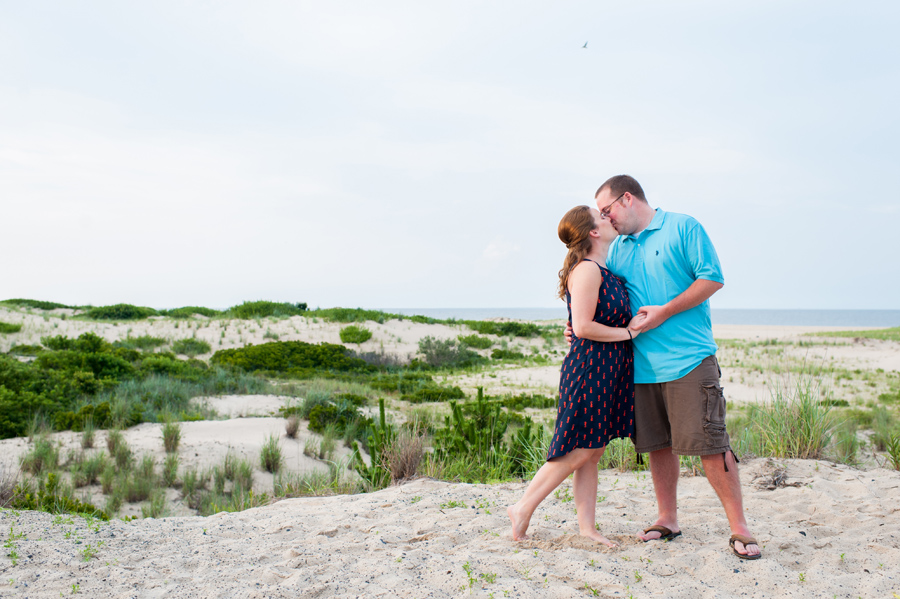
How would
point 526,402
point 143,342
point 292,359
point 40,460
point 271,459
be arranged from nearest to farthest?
point 40,460 → point 271,459 → point 526,402 → point 292,359 → point 143,342

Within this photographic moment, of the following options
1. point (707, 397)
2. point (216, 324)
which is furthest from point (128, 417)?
point (216, 324)

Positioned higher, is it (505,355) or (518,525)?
(518,525)

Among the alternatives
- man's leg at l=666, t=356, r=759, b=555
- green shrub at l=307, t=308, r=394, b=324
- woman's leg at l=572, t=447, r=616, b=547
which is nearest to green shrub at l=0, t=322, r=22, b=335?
green shrub at l=307, t=308, r=394, b=324

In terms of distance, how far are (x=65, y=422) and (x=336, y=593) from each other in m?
6.90

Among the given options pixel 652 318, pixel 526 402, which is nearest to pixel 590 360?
pixel 652 318

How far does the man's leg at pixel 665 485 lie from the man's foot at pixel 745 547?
39 cm

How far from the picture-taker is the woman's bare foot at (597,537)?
3578mm

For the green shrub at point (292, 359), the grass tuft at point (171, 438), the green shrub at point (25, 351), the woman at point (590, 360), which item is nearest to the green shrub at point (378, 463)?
the woman at point (590, 360)

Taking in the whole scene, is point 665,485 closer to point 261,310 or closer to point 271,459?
point 271,459

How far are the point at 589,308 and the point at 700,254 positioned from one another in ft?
2.28

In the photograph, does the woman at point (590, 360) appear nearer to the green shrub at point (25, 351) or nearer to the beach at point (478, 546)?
the beach at point (478, 546)

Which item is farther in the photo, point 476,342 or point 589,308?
point 476,342

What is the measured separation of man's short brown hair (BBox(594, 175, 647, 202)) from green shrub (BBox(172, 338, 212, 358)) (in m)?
18.5

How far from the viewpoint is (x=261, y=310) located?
93.1 feet
